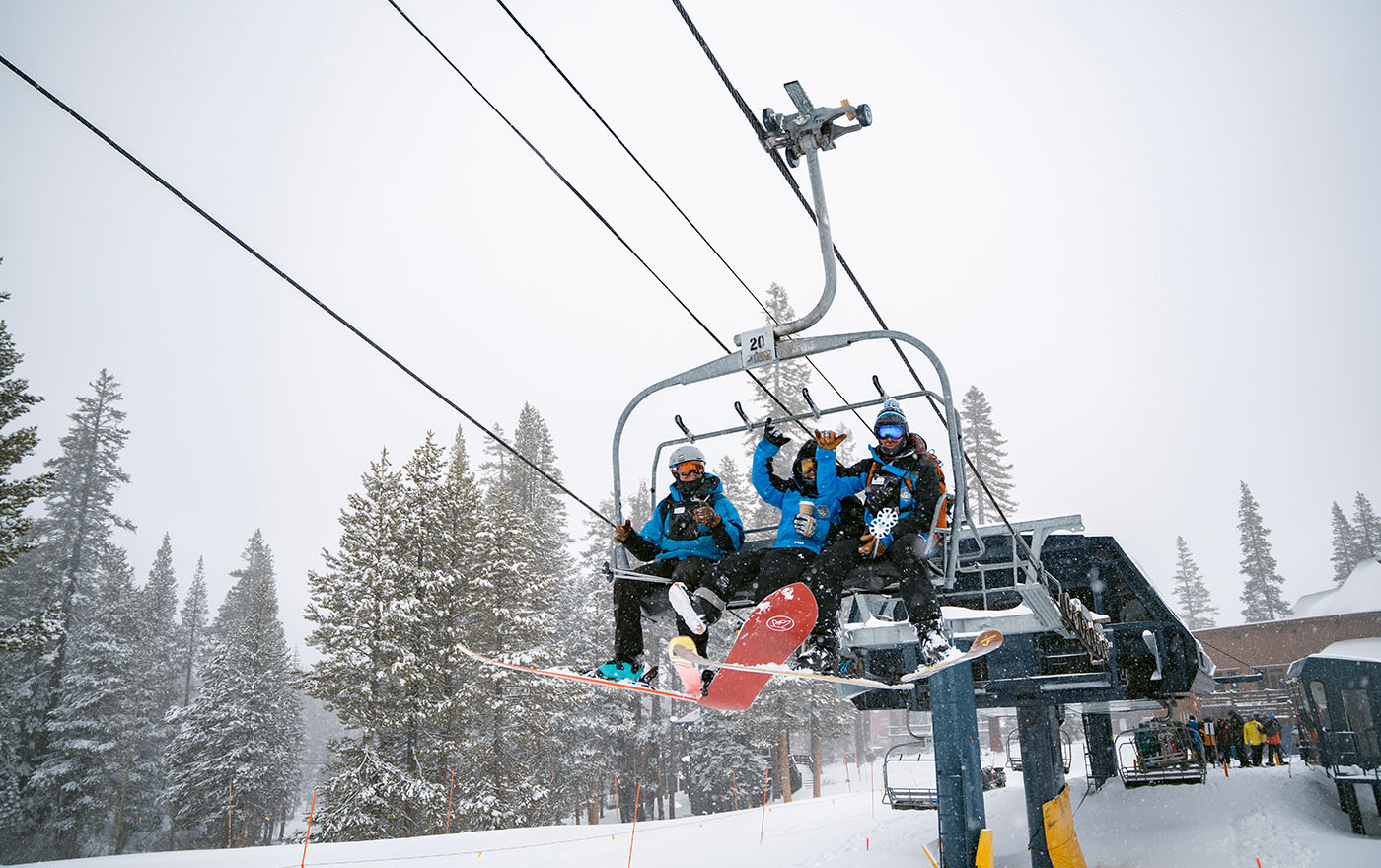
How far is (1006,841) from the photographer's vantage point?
18.4 m

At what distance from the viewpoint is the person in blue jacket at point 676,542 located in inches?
276

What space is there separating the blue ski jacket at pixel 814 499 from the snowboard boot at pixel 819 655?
0.72 meters

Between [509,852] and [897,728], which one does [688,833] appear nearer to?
[509,852]

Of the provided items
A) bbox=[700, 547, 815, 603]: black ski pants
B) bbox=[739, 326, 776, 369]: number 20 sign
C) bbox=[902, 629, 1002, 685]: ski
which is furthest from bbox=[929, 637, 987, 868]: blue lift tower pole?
bbox=[739, 326, 776, 369]: number 20 sign

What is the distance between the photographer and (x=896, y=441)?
6.38m

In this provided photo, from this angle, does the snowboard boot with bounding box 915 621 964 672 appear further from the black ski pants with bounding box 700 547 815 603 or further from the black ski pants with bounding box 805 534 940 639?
the black ski pants with bounding box 700 547 815 603

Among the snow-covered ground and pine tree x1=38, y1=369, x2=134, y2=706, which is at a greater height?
pine tree x1=38, y1=369, x2=134, y2=706

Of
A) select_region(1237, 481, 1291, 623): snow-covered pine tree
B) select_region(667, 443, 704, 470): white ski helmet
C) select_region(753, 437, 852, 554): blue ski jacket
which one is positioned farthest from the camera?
select_region(1237, 481, 1291, 623): snow-covered pine tree

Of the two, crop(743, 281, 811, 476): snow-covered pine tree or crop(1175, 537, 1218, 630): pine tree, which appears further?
crop(1175, 537, 1218, 630): pine tree

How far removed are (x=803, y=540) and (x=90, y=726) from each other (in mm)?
36830

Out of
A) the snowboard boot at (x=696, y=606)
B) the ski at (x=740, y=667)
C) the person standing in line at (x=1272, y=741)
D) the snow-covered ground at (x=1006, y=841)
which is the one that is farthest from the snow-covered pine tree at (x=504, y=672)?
the person standing in line at (x=1272, y=741)

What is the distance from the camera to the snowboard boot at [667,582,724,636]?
6.42 metres

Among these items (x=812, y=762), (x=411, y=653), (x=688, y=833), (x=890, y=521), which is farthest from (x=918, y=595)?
(x=812, y=762)

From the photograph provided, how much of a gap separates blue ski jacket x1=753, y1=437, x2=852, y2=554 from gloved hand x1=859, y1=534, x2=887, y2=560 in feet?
1.58
